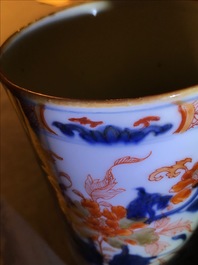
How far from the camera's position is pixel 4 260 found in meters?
0.31

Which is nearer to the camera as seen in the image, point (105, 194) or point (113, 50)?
point (105, 194)

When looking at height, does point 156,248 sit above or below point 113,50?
below

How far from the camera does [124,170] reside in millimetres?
224

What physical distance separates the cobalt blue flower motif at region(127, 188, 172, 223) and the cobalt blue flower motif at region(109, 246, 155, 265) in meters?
0.04

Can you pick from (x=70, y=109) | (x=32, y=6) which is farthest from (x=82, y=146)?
(x=32, y=6)

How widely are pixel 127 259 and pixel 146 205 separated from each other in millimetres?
64

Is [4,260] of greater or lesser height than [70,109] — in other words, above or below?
below

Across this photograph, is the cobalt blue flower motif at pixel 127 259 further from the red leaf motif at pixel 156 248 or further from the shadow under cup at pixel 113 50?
the shadow under cup at pixel 113 50

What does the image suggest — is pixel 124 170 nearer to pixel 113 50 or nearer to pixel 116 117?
pixel 116 117

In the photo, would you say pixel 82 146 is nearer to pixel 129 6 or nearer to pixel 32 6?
pixel 129 6

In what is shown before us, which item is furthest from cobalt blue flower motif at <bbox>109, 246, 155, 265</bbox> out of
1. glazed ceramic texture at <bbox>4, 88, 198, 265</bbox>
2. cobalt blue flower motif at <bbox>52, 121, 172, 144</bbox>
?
cobalt blue flower motif at <bbox>52, 121, 172, 144</bbox>

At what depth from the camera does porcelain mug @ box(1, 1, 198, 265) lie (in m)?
0.20

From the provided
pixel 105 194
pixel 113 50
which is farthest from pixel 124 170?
pixel 113 50

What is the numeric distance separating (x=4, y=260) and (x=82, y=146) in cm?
14
